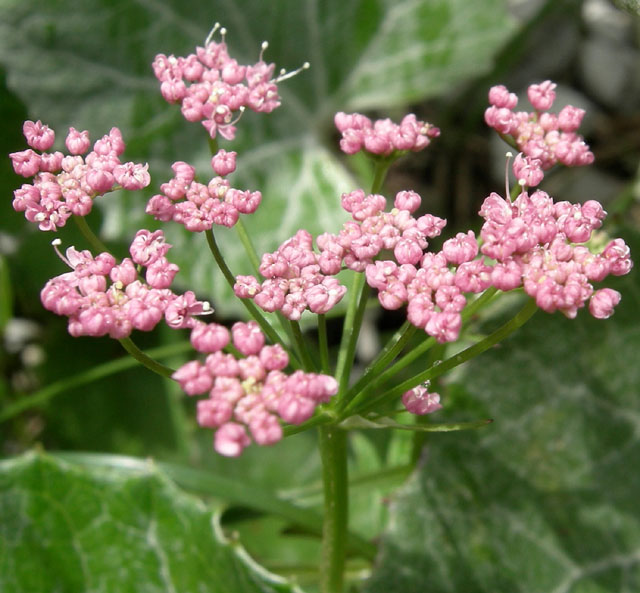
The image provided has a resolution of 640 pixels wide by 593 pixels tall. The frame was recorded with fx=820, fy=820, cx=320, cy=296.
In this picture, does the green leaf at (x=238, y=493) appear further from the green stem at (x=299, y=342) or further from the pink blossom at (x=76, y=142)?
the pink blossom at (x=76, y=142)

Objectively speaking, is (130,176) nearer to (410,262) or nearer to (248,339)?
(248,339)

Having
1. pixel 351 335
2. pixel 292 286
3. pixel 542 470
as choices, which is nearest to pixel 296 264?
pixel 292 286

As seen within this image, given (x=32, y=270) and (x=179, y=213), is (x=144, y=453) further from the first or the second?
(x=179, y=213)

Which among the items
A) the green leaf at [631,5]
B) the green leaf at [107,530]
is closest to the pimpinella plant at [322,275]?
the green leaf at [631,5]

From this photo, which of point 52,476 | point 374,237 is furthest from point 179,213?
point 52,476

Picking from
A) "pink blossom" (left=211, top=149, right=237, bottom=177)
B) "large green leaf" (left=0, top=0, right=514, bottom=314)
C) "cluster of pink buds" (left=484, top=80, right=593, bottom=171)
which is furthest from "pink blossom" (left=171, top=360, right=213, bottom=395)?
"large green leaf" (left=0, top=0, right=514, bottom=314)

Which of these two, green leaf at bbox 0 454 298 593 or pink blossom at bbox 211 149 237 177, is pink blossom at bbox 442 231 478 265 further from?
green leaf at bbox 0 454 298 593
